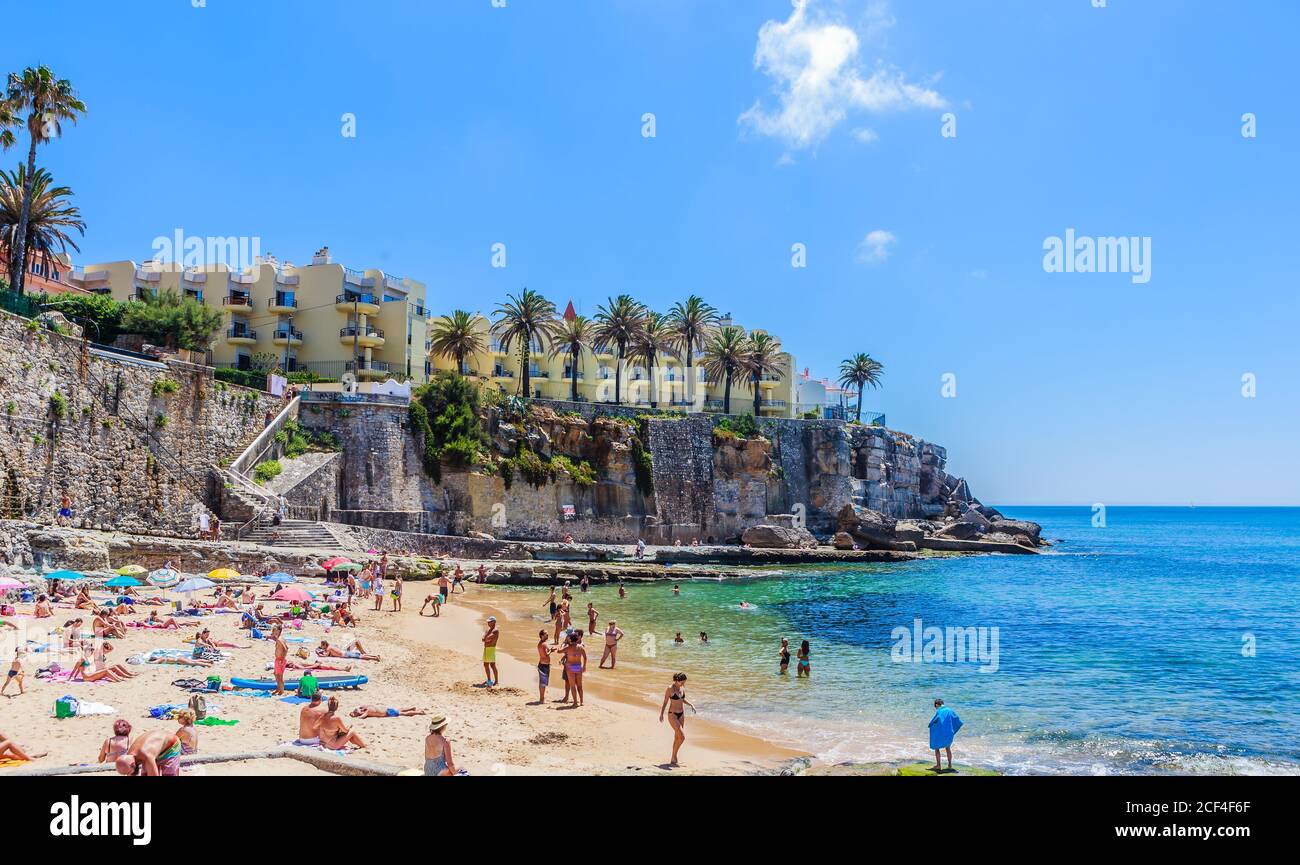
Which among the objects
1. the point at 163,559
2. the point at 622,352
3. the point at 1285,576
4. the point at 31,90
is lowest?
the point at 1285,576

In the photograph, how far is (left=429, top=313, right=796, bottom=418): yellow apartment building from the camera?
7088 cm

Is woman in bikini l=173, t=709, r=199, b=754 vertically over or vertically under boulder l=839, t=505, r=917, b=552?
over

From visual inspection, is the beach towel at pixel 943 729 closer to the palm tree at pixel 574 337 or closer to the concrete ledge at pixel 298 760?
the concrete ledge at pixel 298 760

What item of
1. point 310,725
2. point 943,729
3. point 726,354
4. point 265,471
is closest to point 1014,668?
point 943,729

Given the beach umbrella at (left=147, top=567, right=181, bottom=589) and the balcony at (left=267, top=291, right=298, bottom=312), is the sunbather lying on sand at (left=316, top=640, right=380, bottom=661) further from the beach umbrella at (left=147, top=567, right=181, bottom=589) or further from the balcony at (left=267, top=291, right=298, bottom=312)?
the balcony at (left=267, top=291, right=298, bottom=312)

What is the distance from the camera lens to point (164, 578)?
76.2 feet

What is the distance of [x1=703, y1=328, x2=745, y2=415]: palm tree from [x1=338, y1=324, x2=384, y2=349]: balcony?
25673mm

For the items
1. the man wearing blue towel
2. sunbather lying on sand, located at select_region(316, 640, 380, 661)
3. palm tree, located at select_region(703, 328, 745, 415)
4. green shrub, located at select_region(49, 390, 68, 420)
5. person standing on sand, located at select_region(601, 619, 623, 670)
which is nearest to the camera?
the man wearing blue towel

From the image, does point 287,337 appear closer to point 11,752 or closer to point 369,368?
point 369,368

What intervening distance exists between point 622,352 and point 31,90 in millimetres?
39863

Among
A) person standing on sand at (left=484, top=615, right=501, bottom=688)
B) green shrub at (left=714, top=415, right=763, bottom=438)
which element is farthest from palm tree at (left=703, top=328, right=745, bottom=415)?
person standing on sand at (left=484, top=615, right=501, bottom=688)

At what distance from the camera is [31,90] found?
3067 centimetres

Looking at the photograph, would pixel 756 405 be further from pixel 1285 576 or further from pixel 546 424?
pixel 1285 576
